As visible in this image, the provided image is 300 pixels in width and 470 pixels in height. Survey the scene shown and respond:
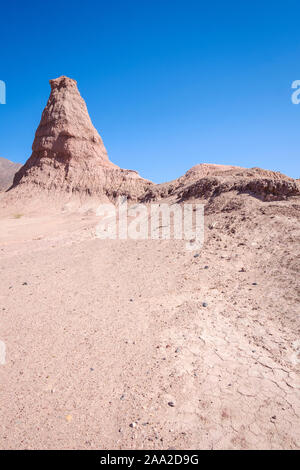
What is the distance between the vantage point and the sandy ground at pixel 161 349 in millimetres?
2316

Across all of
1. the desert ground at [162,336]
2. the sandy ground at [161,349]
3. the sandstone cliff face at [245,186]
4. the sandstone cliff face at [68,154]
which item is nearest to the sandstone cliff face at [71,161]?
the sandstone cliff face at [68,154]

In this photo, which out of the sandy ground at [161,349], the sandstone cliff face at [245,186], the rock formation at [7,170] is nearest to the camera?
the sandy ground at [161,349]

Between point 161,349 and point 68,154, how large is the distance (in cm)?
2081

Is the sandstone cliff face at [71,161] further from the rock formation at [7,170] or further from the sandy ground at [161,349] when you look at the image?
the rock formation at [7,170]

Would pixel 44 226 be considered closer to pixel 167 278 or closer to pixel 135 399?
pixel 167 278

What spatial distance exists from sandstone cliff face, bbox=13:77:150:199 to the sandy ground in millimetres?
14626

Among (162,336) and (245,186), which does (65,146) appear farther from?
(162,336)

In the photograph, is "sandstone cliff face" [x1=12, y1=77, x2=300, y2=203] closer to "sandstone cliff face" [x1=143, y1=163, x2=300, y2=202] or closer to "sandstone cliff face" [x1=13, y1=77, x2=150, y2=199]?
"sandstone cliff face" [x1=13, y1=77, x2=150, y2=199]

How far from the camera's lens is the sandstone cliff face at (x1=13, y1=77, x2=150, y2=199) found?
20328 mm

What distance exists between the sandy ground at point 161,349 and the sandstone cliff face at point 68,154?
48.0 feet

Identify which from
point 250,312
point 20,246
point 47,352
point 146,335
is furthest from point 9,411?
point 20,246

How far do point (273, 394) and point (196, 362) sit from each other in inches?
33.8
